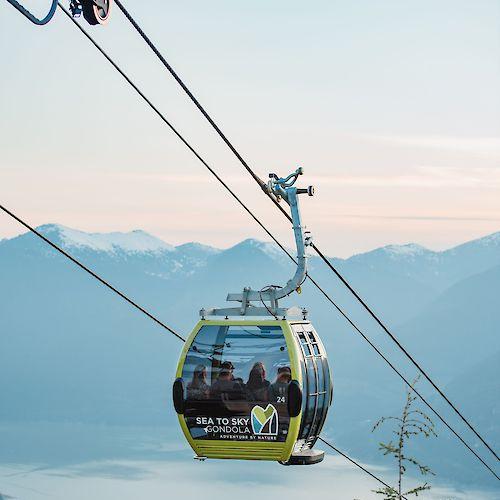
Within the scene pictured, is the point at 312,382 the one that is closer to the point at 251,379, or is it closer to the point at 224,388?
the point at 251,379

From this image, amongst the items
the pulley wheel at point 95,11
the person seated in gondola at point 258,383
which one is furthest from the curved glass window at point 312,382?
the pulley wheel at point 95,11

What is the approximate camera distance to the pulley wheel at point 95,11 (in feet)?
42.1

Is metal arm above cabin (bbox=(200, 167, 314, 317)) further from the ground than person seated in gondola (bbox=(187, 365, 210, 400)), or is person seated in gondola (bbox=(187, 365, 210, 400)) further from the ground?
metal arm above cabin (bbox=(200, 167, 314, 317))

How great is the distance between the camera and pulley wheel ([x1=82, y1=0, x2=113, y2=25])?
12828 millimetres

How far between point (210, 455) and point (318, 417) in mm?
1731

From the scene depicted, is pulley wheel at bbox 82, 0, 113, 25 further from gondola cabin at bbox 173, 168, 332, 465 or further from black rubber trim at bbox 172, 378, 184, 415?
black rubber trim at bbox 172, 378, 184, 415

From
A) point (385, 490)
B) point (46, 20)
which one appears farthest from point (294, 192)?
point (385, 490)

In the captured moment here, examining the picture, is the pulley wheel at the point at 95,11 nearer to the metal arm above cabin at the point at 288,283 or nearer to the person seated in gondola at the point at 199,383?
the metal arm above cabin at the point at 288,283

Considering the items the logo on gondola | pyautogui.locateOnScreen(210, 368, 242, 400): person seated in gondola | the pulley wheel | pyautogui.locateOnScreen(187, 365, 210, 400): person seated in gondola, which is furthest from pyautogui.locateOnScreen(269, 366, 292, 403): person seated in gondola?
the pulley wheel

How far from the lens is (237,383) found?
15000 mm

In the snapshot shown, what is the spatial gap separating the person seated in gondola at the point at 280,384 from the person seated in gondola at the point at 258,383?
89 mm

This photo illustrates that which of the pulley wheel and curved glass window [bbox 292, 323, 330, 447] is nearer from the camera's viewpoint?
the pulley wheel

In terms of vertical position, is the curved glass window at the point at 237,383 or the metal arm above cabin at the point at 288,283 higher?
the metal arm above cabin at the point at 288,283

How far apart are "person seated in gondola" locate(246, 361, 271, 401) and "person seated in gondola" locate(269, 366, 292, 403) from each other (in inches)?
3.5
